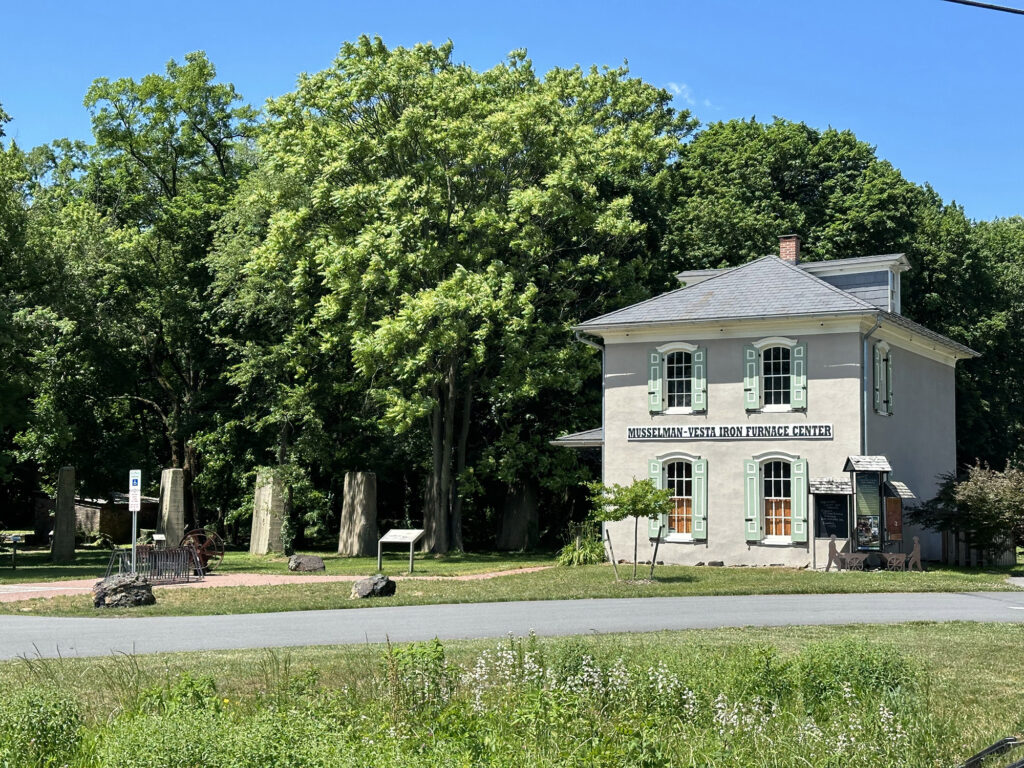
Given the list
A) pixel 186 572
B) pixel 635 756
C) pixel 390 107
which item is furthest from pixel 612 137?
pixel 635 756

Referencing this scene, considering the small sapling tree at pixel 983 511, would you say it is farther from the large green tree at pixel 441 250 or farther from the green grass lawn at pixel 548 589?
the large green tree at pixel 441 250

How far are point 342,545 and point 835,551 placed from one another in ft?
48.1

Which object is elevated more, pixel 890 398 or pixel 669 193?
pixel 669 193

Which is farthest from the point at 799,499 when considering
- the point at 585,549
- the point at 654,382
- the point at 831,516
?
the point at 585,549

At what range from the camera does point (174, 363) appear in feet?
139

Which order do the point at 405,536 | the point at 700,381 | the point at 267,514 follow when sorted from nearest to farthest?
the point at 405,536 < the point at 700,381 < the point at 267,514

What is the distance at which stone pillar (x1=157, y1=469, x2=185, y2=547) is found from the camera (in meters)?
31.0

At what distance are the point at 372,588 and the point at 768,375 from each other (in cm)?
1341

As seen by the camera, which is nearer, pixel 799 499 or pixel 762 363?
pixel 799 499

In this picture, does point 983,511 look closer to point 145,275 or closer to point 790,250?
point 790,250

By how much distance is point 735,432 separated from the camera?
2928cm

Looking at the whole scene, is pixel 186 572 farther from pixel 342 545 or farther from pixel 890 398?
pixel 890 398

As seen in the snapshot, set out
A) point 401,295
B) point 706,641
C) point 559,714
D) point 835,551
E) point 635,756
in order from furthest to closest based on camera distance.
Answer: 1. point 401,295
2. point 835,551
3. point 706,641
4. point 559,714
5. point 635,756

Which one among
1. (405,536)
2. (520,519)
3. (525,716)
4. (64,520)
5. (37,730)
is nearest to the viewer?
(37,730)
